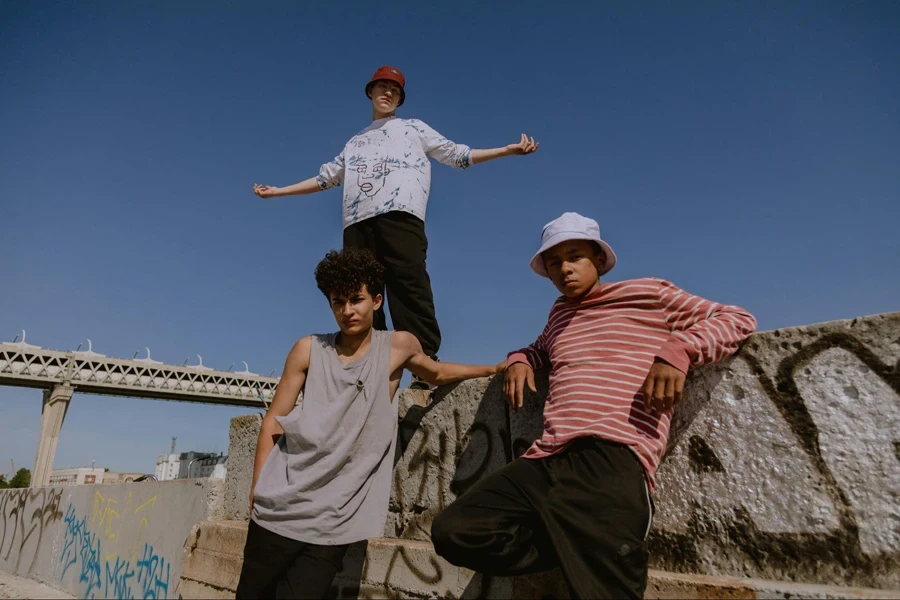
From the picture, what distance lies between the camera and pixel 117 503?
5801 mm

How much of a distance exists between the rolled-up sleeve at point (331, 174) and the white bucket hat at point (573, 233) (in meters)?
2.15

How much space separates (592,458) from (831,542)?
2.87 ft

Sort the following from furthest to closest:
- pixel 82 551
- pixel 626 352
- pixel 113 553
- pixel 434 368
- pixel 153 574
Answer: pixel 82 551 → pixel 113 553 → pixel 153 574 → pixel 434 368 → pixel 626 352

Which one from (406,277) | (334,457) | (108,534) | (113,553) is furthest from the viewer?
(108,534)

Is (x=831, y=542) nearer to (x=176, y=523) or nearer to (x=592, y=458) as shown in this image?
(x=592, y=458)

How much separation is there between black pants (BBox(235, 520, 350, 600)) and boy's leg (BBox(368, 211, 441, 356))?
5.02 feet

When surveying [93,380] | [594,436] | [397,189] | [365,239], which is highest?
[93,380]

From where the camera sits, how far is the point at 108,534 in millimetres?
5855

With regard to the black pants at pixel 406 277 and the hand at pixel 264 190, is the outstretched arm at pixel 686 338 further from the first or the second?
the hand at pixel 264 190

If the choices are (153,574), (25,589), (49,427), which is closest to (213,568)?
(153,574)

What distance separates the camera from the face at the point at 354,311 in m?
2.79

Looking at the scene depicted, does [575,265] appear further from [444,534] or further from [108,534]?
[108,534]

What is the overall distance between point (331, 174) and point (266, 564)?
274 cm

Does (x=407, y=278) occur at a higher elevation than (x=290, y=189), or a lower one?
lower
